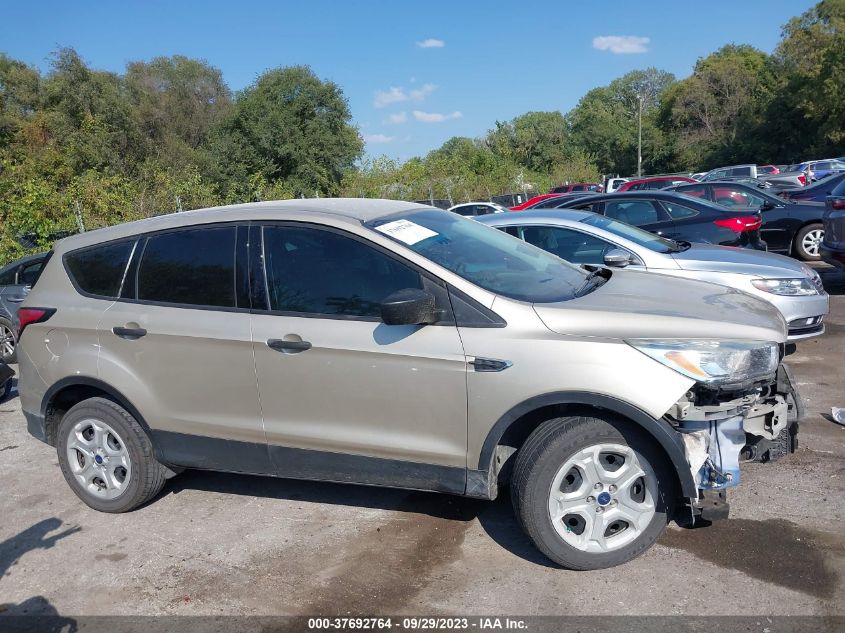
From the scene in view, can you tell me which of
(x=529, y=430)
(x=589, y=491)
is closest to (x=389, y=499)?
(x=529, y=430)

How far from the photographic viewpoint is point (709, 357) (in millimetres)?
3314

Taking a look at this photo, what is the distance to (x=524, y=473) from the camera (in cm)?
345

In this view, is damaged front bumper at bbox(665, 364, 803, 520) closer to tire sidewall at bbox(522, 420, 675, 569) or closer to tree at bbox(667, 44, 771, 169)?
tire sidewall at bbox(522, 420, 675, 569)

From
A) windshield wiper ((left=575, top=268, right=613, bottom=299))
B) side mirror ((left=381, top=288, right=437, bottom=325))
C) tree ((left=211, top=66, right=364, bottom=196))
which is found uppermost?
tree ((left=211, top=66, right=364, bottom=196))

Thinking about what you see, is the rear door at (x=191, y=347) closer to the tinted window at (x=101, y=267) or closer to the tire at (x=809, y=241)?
the tinted window at (x=101, y=267)

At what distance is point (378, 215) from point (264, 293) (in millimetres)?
780

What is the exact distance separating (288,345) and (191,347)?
0.66m

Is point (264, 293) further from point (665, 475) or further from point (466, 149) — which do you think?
point (466, 149)

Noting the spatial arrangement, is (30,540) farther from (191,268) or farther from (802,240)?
(802,240)

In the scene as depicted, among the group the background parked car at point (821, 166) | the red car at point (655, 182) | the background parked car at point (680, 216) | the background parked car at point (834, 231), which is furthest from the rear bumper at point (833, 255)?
the background parked car at point (821, 166)

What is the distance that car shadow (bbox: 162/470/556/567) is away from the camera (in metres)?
3.97

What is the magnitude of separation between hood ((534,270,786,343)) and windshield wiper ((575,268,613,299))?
0.25 feet

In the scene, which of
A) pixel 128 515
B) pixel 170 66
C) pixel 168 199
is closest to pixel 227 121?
pixel 170 66

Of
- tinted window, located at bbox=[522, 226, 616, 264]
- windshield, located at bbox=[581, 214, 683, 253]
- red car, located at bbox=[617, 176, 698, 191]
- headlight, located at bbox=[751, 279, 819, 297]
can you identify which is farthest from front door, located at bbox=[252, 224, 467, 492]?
red car, located at bbox=[617, 176, 698, 191]
